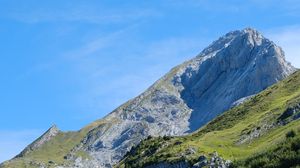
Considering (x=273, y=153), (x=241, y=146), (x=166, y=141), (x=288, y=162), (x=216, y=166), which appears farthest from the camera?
(x=166, y=141)

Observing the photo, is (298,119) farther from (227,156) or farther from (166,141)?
(166,141)

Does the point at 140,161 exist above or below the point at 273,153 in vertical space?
→ above

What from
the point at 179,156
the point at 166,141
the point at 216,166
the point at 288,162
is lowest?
the point at 288,162

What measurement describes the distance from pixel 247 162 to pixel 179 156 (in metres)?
62.2

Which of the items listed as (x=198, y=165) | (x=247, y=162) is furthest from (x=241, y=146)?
(x=247, y=162)

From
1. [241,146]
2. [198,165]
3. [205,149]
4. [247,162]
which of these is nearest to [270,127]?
[241,146]

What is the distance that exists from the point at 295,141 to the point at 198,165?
52.4m

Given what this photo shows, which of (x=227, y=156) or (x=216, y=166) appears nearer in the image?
(x=216, y=166)

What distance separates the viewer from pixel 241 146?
158750 millimetres

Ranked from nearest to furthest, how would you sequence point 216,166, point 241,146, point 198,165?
point 216,166
point 198,165
point 241,146

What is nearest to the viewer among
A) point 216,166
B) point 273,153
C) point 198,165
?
point 273,153

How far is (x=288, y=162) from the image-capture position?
237ft

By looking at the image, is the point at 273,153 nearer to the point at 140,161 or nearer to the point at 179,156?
the point at 179,156

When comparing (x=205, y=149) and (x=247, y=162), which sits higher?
(x=205, y=149)
